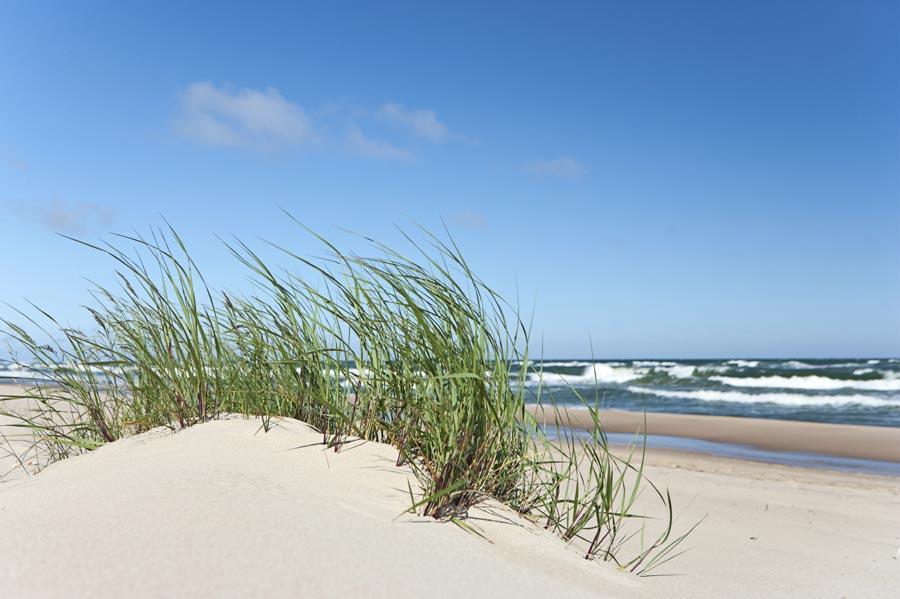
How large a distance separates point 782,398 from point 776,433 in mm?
8760

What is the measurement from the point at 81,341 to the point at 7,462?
121 centimetres

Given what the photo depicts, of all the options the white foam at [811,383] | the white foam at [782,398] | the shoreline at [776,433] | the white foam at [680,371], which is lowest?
the shoreline at [776,433]

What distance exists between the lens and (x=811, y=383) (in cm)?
2356

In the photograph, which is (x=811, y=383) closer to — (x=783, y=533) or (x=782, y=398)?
(x=782, y=398)

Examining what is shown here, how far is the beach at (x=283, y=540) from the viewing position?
4.64 ft

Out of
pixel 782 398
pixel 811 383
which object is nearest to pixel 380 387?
pixel 782 398

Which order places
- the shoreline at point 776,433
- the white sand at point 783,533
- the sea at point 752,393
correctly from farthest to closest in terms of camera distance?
the sea at point 752,393 → the shoreline at point 776,433 → the white sand at point 783,533

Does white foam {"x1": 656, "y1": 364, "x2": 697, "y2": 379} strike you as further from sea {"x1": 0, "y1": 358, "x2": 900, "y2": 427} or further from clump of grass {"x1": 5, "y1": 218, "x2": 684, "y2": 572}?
clump of grass {"x1": 5, "y1": 218, "x2": 684, "y2": 572}

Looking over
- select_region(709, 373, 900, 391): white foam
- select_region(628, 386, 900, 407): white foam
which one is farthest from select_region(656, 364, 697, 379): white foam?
select_region(628, 386, 900, 407): white foam

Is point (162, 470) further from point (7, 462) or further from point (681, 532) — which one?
point (681, 532)

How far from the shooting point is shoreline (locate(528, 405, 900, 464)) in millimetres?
9898

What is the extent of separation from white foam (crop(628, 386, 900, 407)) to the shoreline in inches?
139

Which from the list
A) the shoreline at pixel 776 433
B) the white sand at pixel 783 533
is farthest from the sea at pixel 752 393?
the white sand at pixel 783 533

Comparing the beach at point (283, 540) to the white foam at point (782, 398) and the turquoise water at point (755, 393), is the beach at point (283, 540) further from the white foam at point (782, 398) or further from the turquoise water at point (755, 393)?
the white foam at point (782, 398)
